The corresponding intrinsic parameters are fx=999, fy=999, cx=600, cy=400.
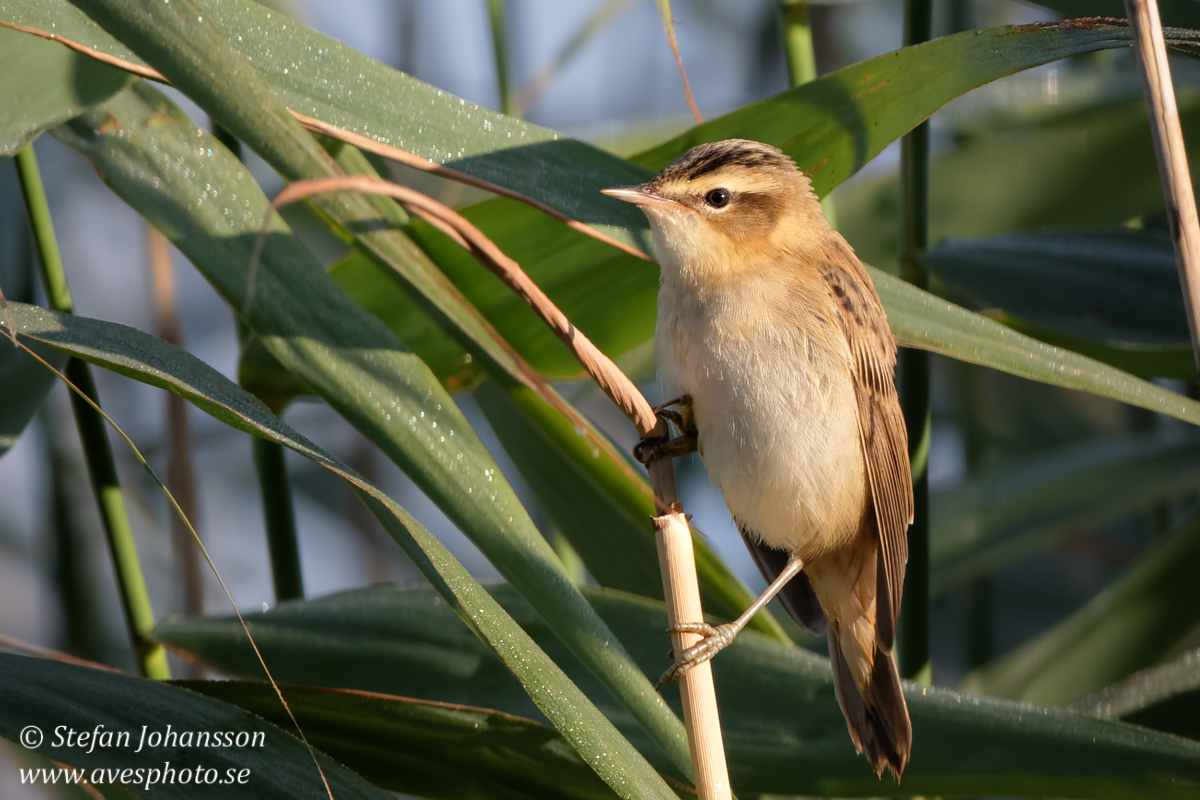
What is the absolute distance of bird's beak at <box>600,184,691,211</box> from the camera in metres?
1.20

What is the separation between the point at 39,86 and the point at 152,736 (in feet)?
2.32

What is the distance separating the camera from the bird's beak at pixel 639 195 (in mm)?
1198

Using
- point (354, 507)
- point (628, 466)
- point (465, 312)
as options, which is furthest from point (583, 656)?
point (354, 507)

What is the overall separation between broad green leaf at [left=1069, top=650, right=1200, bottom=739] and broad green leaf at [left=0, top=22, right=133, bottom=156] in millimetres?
1642

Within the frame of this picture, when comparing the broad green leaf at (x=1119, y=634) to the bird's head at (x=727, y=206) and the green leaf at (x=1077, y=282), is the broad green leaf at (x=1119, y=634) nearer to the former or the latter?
the green leaf at (x=1077, y=282)

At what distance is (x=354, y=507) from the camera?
10.7ft

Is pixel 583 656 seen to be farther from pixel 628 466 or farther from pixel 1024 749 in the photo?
pixel 1024 749

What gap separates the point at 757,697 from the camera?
130 centimetres

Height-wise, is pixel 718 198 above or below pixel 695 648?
above

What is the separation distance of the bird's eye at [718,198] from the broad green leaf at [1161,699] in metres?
0.99

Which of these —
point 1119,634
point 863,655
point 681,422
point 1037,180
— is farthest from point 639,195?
point 1119,634

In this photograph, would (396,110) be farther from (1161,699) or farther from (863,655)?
(1161,699)

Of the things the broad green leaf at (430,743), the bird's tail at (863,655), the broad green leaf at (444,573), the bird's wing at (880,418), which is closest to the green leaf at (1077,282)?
the bird's wing at (880,418)

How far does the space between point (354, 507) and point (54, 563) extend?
1.02m
